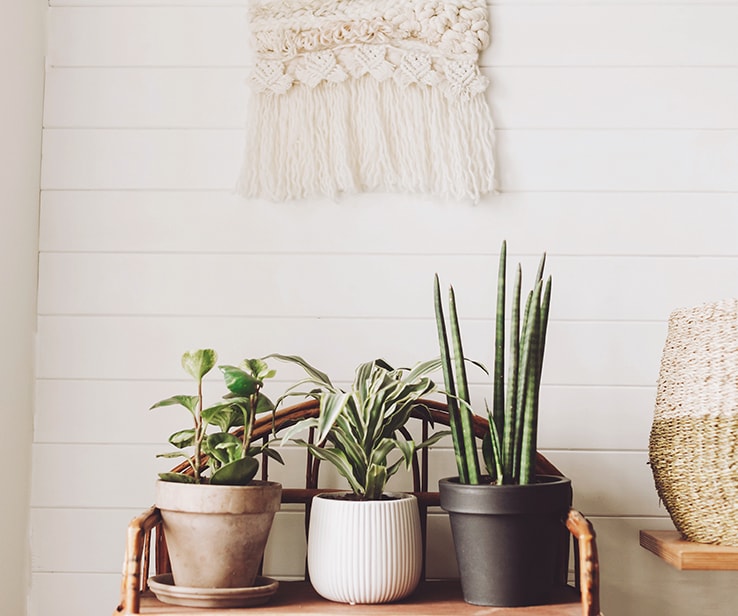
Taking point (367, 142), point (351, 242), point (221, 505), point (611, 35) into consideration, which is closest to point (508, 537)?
point (221, 505)

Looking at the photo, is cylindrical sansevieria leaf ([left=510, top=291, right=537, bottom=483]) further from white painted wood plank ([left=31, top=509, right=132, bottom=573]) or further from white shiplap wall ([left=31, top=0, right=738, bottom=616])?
white painted wood plank ([left=31, top=509, right=132, bottom=573])

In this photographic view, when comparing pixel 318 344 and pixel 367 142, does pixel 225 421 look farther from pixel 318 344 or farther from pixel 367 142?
pixel 367 142

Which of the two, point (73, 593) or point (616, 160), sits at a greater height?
point (616, 160)

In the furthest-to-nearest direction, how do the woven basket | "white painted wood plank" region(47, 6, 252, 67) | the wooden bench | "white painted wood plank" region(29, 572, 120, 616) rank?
"white painted wood plank" region(47, 6, 252, 67) → "white painted wood plank" region(29, 572, 120, 616) → the woven basket → the wooden bench

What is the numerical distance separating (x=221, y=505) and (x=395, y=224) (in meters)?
0.63

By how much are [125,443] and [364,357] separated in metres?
0.46

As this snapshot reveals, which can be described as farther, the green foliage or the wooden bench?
the green foliage

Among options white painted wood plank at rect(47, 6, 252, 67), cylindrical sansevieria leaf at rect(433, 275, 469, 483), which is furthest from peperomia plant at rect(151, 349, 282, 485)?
white painted wood plank at rect(47, 6, 252, 67)

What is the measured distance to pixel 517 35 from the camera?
1.54 meters

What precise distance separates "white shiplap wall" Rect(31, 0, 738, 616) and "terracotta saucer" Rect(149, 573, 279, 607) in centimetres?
30

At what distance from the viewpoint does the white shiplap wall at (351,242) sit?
147 cm

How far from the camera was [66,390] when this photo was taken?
1.49 metres

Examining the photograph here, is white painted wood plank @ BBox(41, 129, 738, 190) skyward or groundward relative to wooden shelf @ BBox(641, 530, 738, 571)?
skyward

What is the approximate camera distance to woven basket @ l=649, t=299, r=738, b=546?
3.84 feet
